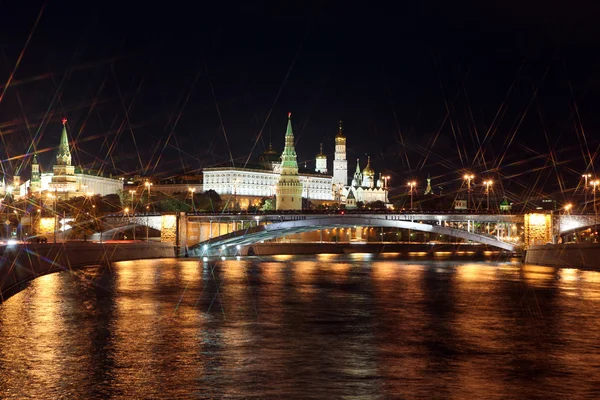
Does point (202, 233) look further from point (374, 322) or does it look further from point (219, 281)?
point (374, 322)

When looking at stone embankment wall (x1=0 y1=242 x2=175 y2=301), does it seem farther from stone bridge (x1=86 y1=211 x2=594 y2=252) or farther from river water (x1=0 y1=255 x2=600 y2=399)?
stone bridge (x1=86 y1=211 x2=594 y2=252)

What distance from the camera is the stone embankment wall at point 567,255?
2306 inches

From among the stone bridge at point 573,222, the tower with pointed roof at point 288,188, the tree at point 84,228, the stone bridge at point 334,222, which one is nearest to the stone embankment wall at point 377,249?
the stone bridge at point 334,222

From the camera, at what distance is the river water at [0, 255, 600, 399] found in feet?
52.8

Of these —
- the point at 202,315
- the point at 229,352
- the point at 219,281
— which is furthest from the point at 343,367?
the point at 219,281

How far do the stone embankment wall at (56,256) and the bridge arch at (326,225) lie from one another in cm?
473

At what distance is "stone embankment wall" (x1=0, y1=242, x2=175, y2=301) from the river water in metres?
1.26

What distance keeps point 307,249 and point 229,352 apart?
92.7 metres

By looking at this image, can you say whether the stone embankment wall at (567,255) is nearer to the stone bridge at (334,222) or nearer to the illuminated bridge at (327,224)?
the stone bridge at (334,222)

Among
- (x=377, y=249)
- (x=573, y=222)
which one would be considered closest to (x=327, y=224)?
(x=573, y=222)

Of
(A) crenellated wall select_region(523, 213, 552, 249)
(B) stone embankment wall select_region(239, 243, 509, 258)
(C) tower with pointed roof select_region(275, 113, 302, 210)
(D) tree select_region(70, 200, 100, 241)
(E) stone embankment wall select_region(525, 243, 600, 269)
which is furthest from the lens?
(C) tower with pointed roof select_region(275, 113, 302, 210)

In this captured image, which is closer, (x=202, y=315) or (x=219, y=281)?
(x=202, y=315)

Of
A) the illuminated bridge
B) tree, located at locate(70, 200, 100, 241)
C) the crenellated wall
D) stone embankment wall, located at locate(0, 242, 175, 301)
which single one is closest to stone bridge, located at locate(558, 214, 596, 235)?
the illuminated bridge

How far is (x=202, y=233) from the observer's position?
301 feet
